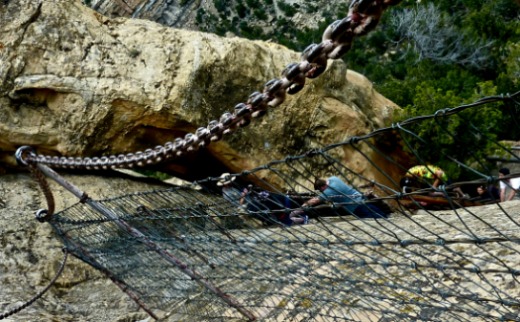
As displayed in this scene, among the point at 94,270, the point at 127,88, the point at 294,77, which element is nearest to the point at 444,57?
the point at 127,88

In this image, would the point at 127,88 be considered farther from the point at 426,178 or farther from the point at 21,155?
the point at 426,178

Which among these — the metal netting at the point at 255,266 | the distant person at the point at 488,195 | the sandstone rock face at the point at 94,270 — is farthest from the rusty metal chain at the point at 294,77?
the sandstone rock face at the point at 94,270

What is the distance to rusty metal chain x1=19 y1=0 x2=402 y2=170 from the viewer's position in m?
0.96

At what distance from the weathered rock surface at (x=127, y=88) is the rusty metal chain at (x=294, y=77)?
383cm

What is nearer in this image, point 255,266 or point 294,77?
point 294,77

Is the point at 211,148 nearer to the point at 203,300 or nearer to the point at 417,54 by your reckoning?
the point at 203,300

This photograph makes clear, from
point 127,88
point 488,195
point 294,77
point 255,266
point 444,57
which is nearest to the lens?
point 294,77

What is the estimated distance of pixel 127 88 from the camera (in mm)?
5660

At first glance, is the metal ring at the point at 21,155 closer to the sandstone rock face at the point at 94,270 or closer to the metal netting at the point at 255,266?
the metal netting at the point at 255,266

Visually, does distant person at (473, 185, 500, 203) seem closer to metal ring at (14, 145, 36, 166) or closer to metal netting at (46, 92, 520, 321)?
metal netting at (46, 92, 520, 321)

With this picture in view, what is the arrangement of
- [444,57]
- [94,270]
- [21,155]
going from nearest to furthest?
[21,155] < [94,270] < [444,57]

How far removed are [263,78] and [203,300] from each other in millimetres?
4030

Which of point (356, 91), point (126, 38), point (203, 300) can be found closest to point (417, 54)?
point (356, 91)

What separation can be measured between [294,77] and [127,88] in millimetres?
4740
